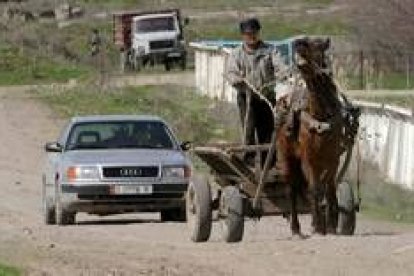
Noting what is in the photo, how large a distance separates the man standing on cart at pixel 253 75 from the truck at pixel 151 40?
2101 inches

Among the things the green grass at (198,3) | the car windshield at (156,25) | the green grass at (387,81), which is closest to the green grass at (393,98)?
the green grass at (387,81)

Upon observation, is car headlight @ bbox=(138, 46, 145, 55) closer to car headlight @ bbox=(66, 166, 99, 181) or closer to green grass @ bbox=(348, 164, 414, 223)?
green grass @ bbox=(348, 164, 414, 223)

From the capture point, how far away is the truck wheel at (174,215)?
21.2 metres

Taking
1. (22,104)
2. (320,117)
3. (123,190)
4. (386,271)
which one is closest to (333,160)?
(320,117)

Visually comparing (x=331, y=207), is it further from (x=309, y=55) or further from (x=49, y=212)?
(x=49, y=212)

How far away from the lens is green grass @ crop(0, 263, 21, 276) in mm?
13855

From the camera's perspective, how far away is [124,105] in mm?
46312

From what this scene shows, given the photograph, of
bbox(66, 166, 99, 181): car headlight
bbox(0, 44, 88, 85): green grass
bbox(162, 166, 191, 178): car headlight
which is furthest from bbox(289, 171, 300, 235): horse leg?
bbox(0, 44, 88, 85): green grass

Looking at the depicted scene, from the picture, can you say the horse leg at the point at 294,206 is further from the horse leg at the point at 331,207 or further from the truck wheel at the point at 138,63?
the truck wheel at the point at 138,63

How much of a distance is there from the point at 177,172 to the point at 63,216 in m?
1.67

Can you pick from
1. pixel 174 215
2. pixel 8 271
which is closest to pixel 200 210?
pixel 8 271

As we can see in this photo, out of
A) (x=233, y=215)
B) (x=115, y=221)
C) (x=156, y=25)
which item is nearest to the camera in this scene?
(x=233, y=215)

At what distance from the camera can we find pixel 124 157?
2095 centimetres

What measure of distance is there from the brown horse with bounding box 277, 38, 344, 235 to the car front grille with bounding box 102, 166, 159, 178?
4.93 meters
